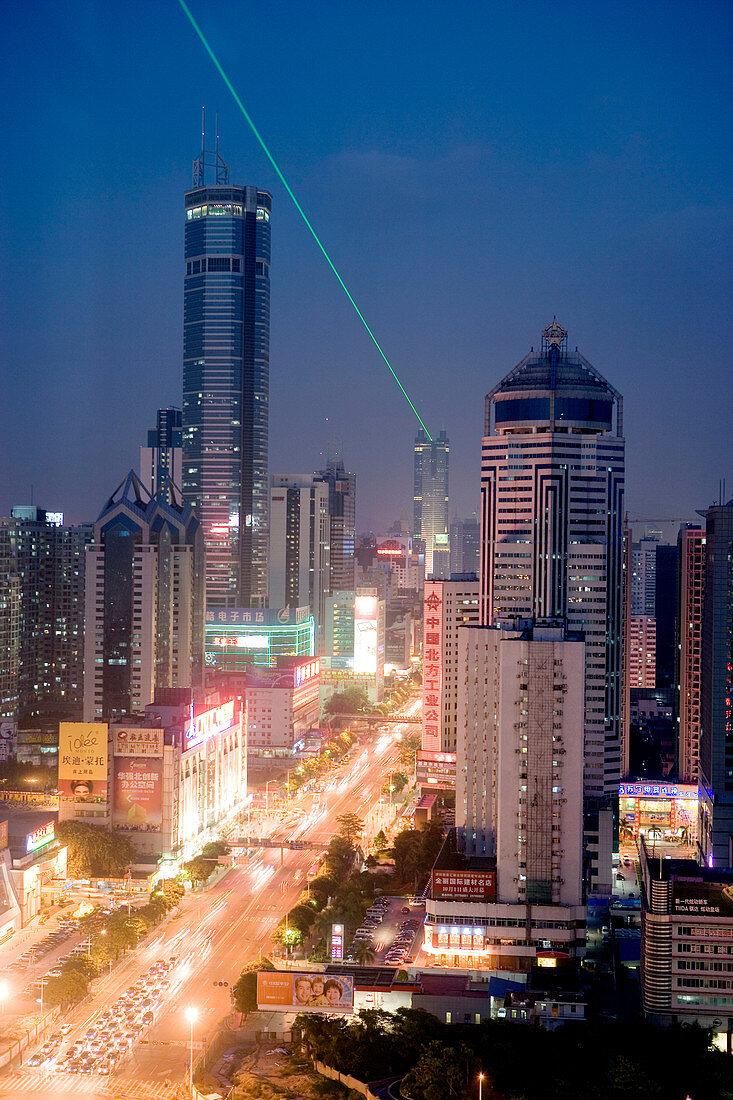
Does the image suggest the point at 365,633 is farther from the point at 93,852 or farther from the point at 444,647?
the point at 93,852

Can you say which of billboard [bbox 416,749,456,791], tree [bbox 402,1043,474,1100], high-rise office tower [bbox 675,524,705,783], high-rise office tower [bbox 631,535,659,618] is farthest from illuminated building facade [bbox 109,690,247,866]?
high-rise office tower [bbox 631,535,659,618]

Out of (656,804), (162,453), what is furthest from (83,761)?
(162,453)

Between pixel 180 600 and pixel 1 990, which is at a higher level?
pixel 180 600

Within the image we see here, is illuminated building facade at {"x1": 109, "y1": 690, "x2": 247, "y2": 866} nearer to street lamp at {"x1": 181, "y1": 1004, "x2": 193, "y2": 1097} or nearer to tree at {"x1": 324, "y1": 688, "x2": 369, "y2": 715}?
street lamp at {"x1": 181, "y1": 1004, "x2": 193, "y2": 1097}

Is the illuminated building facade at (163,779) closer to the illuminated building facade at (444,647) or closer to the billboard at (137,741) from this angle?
the billboard at (137,741)

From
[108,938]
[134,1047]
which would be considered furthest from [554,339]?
[134,1047]

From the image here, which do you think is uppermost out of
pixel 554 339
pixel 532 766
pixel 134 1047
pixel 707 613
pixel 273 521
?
pixel 554 339

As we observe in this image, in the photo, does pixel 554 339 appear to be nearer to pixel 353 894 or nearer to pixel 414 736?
pixel 353 894
